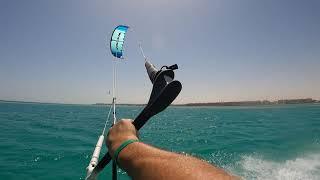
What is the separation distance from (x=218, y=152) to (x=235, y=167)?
4143mm

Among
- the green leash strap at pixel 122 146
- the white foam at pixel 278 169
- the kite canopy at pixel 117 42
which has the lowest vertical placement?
the white foam at pixel 278 169

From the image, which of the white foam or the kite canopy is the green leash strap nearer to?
the kite canopy

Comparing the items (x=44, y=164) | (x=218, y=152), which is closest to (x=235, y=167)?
(x=218, y=152)

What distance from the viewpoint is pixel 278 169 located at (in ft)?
47.8

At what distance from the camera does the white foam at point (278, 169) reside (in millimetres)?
13188

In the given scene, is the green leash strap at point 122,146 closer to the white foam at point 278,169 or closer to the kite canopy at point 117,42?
the kite canopy at point 117,42

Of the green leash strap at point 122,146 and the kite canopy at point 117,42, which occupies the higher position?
the kite canopy at point 117,42

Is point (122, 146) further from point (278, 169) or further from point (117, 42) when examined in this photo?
point (278, 169)

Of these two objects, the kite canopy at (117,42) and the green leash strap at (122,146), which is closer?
the green leash strap at (122,146)

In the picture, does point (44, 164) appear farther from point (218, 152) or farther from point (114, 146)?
point (114, 146)

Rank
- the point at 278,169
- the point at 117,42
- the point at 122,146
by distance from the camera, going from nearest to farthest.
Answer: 1. the point at 122,146
2. the point at 117,42
3. the point at 278,169

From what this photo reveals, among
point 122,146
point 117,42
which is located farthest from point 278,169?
point 122,146

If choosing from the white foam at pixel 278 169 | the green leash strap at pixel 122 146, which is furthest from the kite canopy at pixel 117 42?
the white foam at pixel 278 169

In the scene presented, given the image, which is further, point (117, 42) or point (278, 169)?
point (278, 169)
